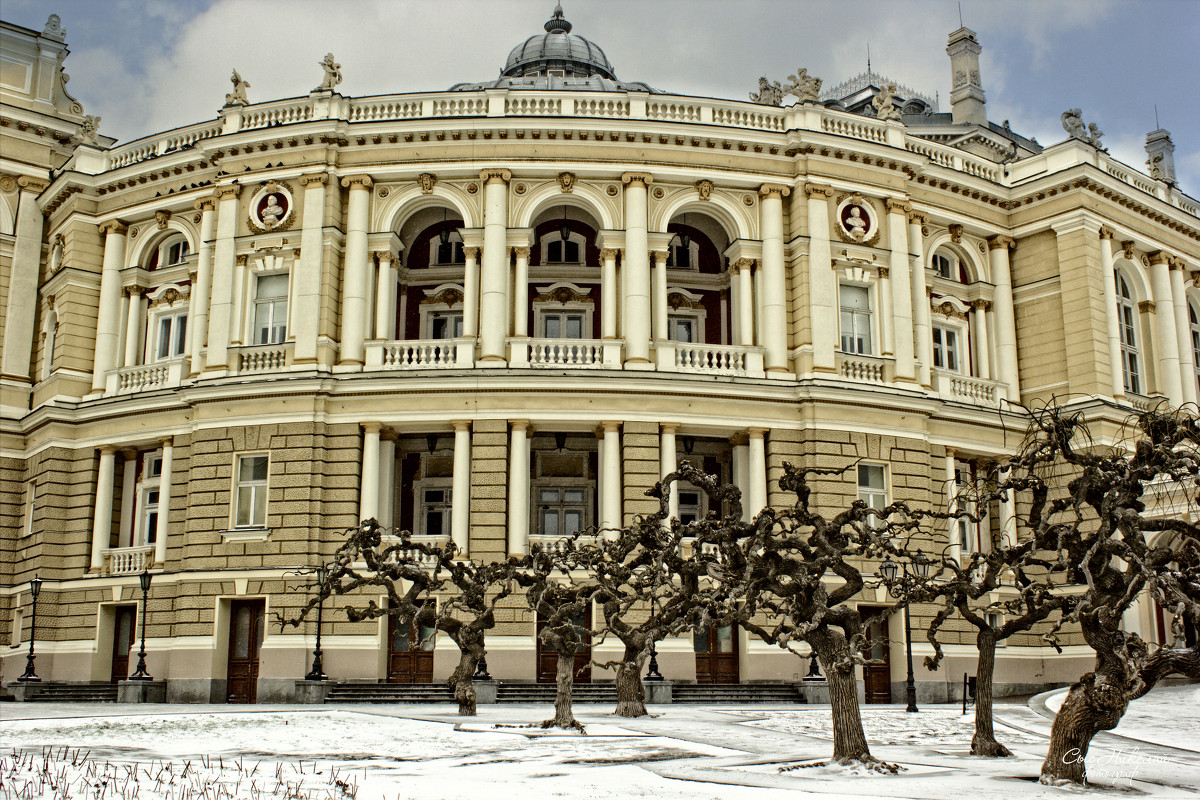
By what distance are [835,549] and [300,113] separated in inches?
1055

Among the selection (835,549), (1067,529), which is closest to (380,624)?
(835,549)

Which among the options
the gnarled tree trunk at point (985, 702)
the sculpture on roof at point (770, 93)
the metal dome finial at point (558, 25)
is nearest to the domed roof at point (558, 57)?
the metal dome finial at point (558, 25)

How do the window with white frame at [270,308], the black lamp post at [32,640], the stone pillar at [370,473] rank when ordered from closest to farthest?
the stone pillar at [370,473]
the black lamp post at [32,640]
the window with white frame at [270,308]

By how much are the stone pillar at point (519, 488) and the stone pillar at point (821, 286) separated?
9131mm

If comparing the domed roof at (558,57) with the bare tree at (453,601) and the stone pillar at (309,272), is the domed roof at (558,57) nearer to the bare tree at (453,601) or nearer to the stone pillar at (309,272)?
the stone pillar at (309,272)

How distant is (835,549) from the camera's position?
17016 millimetres

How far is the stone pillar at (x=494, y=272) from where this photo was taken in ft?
116

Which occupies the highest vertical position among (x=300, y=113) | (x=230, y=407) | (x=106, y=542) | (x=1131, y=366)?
(x=300, y=113)

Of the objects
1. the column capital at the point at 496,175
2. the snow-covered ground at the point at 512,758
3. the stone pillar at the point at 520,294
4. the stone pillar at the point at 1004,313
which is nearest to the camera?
the snow-covered ground at the point at 512,758

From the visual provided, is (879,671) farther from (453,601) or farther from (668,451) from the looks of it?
(453,601)

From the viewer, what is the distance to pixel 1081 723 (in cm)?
1456

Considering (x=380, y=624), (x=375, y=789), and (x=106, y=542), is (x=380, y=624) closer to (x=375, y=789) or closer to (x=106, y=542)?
(x=106, y=542)

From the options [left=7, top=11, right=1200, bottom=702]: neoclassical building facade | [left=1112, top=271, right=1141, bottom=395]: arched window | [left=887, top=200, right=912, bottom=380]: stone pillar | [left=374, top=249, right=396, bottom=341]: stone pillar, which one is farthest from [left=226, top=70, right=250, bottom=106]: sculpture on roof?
[left=1112, top=271, right=1141, bottom=395]: arched window

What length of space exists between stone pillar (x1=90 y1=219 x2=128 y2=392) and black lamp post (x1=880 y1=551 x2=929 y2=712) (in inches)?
1008
